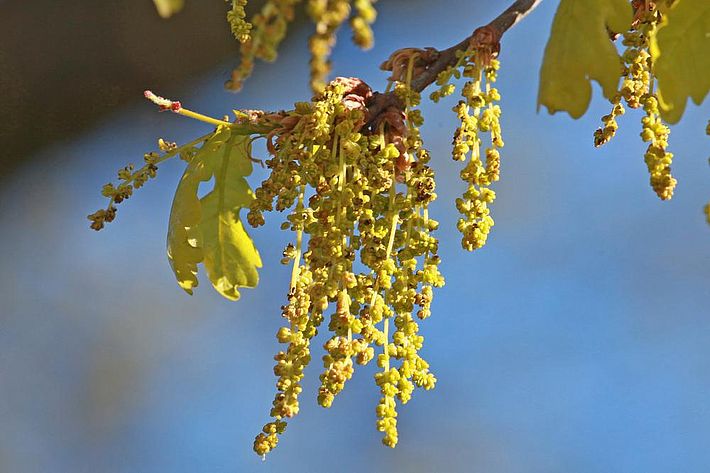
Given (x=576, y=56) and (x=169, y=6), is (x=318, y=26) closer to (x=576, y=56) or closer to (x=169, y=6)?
(x=169, y=6)

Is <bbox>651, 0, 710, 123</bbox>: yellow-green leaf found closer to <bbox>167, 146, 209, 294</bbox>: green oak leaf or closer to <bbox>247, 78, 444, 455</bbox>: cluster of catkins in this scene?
<bbox>247, 78, 444, 455</bbox>: cluster of catkins

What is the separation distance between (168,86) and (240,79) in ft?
4.84

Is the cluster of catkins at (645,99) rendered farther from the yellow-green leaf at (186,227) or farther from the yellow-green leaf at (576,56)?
the yellow-green leaf at (186,227)

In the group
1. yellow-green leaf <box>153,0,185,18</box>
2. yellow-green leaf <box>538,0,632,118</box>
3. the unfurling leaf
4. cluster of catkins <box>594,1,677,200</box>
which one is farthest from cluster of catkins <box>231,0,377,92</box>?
the unfurling leaf

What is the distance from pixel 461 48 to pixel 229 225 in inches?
13.0

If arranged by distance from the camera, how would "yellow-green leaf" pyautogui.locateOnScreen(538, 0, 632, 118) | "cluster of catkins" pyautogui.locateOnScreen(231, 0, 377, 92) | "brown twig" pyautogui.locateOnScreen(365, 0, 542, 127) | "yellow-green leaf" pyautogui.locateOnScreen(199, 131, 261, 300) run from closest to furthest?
"cluster of catkins" pyautogui.locateOnScreen(231, 0, 377, 92), "yellow-green leaf" pyautogui.locateOnScreen(538, 0, 632, 118), "brown twig" pyautogui.locateOnScreen(365, 0, 542, 127), "yellow-green leaf" pyautogui.locateOnScreen(199, 131, 261, 300)

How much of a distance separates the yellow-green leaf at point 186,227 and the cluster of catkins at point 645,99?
446mm

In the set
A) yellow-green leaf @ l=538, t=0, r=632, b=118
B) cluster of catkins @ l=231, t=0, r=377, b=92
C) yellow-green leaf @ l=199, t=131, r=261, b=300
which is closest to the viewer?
cluster of catkins @ l=231, t=0, r=377, b=92

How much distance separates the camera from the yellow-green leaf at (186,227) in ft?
3.26

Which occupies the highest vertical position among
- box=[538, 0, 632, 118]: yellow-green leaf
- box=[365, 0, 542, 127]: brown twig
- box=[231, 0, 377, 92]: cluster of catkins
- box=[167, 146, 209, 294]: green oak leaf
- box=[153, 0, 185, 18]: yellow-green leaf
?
box=[365, 0, 542, 127]: brown twig

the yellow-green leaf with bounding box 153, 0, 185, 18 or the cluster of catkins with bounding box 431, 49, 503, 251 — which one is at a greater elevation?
the cluster of catkins with bounding box 431, 49, 503, 251

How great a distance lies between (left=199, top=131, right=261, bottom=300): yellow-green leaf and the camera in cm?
99

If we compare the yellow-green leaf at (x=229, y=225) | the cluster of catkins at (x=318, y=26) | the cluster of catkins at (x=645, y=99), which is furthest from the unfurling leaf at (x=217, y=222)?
the cluster of catkins at (x=318, y=26)

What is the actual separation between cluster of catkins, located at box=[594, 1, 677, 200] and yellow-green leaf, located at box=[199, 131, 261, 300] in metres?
0.40
